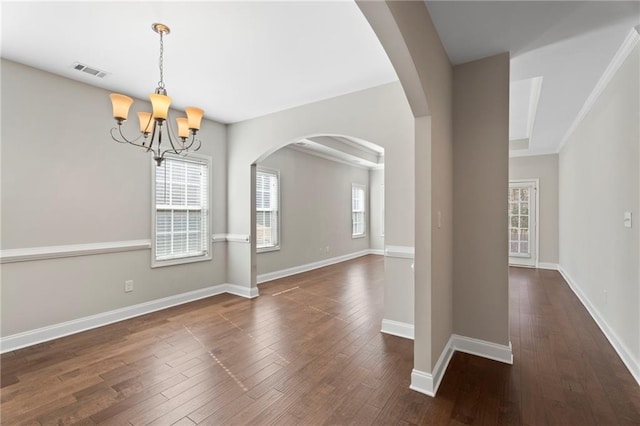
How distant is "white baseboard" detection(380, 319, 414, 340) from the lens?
3.13 meters

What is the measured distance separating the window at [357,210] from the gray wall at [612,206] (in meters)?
4.84

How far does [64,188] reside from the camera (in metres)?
3.18

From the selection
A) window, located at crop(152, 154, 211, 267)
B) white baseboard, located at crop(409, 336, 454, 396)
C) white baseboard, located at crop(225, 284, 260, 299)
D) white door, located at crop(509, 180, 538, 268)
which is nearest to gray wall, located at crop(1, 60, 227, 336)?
window, located at crop(152, 154, 211, 267)

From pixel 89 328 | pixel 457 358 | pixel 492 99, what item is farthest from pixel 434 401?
pixel 89 328

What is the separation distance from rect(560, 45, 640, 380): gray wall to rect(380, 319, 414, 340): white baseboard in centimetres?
175

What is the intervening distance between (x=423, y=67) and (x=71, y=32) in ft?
9.31

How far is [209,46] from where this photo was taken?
2.61m

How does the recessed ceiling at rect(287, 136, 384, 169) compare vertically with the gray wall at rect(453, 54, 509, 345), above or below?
above

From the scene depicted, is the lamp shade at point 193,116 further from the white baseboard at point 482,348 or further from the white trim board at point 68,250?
the white baseboard at point 482,348

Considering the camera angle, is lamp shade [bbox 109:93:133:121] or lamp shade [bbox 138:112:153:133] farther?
lamp shade [bbox 138:112:153:133]

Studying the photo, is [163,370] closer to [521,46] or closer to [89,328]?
[89,328]

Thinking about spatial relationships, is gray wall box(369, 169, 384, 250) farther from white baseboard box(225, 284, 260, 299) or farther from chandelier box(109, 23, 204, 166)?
chandelier box(109, 23, 204, 166)

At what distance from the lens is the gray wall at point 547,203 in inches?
257

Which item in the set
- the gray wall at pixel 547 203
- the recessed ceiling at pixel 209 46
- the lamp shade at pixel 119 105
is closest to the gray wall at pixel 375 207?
the gray wall at pixel 547 203
